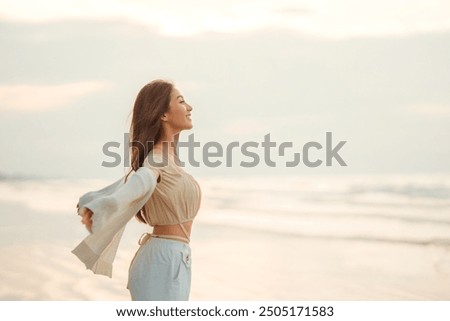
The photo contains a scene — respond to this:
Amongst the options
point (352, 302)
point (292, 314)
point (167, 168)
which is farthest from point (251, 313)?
point (167, 168)

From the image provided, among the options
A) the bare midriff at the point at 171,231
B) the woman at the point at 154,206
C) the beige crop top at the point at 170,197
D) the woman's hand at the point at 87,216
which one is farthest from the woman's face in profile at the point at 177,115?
the woman's hand at the point at 87,216

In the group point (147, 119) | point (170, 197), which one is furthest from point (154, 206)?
point (147, 119)

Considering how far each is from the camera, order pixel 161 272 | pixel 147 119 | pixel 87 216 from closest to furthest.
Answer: pixel 87 216 → pixel 161 272 → pixel 147 119

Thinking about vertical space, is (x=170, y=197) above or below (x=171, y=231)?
above

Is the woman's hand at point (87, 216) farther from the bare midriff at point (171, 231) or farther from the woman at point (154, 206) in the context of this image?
the bare midriff at point (171, 231)

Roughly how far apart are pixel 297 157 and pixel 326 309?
899 millimetres

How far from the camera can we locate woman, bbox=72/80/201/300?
442cm

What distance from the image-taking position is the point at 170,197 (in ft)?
14.9

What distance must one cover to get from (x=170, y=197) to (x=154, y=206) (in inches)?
3.2

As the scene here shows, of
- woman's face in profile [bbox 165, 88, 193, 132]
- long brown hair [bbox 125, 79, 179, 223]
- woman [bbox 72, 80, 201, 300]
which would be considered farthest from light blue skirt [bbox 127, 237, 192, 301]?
woman's face in profile [bbox 165, 88, 193, 132]

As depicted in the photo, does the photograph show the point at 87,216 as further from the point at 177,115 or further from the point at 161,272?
the point at 177,115

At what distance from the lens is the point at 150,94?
15.4 ft

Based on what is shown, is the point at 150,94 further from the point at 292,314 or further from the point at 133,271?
the point at 292,314

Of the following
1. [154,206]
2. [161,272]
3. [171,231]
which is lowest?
[161,272]
